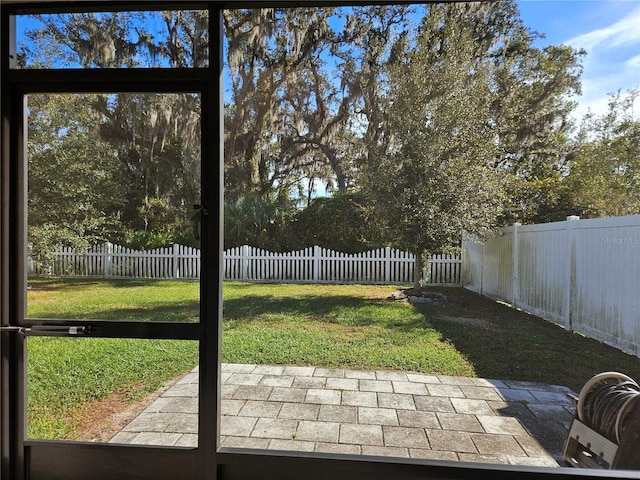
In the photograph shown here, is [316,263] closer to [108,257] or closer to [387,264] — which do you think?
[387,264]

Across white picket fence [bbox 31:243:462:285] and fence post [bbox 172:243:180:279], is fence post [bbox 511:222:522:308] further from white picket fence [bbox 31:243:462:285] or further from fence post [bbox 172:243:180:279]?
fence post [bbox 172:243:180:279]

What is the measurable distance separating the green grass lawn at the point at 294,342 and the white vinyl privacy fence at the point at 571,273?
0.46 ft

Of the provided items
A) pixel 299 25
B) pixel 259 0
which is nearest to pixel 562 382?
pixel 259 0

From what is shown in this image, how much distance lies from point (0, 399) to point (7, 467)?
0.86 feet

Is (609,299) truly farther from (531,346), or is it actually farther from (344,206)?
(344,206)

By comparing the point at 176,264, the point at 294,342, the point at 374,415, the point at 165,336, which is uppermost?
the point at 176,264

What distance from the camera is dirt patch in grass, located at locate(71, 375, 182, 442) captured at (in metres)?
1.64

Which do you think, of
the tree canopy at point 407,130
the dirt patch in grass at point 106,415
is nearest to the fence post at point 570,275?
the tree canopy at point 407,130

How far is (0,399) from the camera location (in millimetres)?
1346

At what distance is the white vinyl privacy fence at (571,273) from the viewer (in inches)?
91.9

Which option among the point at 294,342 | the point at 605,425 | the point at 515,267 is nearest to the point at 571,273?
the point at 515,267

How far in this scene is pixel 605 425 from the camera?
1462mm

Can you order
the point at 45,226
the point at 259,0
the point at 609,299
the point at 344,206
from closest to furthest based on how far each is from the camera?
1. the point at 259,0
2. the point at 45,226
3. the point at 609,299
4. the point at 344,206

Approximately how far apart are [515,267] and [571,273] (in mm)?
641
